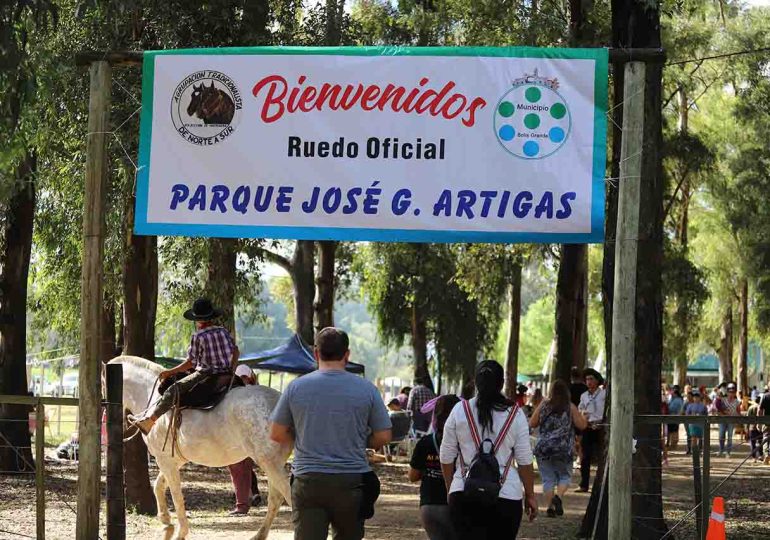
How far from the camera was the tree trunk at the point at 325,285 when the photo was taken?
31.1 metres

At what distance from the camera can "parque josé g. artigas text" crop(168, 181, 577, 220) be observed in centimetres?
955

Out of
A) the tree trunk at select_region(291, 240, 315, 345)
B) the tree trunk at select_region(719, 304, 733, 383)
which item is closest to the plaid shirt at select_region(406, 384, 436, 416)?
the tree trunk at select_region(291, 240, 315, 345)

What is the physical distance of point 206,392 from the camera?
12.6 metres

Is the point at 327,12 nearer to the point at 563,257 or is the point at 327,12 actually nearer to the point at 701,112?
the point at 563,257

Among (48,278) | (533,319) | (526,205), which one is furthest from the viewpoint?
(533,319)

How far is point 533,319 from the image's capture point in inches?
5217

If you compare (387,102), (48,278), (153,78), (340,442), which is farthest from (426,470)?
(48,278)

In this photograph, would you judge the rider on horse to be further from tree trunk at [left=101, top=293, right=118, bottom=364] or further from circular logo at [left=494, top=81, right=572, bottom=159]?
tree trunk at [left=101, top=293, right=118, bottom=364]

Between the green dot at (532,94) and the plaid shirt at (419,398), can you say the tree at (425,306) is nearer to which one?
the plaid shirt at (419,398)

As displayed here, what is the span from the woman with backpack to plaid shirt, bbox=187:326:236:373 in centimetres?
538

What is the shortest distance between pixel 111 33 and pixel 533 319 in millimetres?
118596

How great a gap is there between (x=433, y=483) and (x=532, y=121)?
3.06m

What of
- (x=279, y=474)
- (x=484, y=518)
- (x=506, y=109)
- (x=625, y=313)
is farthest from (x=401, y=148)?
(x=279, y=474)

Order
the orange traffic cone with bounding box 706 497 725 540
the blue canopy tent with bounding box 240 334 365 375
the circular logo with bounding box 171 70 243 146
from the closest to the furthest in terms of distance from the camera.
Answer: the orange traffic cone with bounding box 706 497 725 540 → the circular logo with bounding box 171 70 243 146 → the blue canopy tent with bounding box 240 334 365 375
